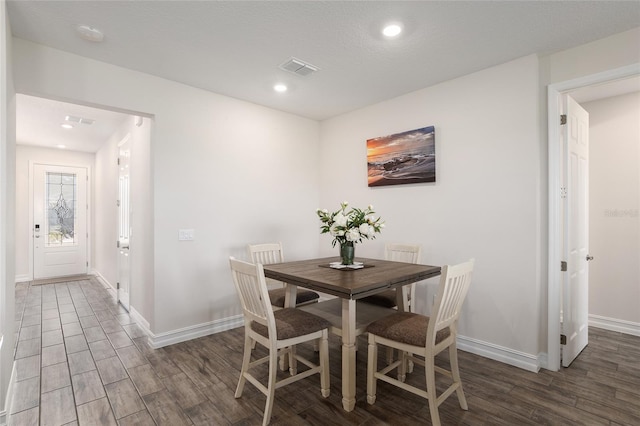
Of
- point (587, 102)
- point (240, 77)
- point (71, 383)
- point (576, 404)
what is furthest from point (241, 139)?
point (587, 102)

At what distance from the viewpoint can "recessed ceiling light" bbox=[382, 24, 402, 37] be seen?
2260 mm

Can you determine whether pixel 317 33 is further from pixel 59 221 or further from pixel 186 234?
pixel 59 221

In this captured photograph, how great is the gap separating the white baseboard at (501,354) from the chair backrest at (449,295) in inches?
44.5

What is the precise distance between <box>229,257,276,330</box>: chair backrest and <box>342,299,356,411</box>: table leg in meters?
0.49

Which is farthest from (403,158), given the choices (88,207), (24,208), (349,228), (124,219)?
(24,208)

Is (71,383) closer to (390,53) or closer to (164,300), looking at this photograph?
(164,300)

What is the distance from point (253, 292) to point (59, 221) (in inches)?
259

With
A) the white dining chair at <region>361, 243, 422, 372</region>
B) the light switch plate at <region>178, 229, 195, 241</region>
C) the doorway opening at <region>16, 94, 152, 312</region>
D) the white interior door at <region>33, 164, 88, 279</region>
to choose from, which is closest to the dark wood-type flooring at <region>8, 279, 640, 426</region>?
the white dining chair at <region>361, 243, 422, 372</region>

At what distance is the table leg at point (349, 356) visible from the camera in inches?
81.7

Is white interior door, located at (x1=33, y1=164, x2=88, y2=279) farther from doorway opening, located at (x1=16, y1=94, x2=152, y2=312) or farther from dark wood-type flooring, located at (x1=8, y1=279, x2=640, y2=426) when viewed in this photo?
dark wood-type flooring, located at (x1=8, y1=279, x2=640, y2=426)

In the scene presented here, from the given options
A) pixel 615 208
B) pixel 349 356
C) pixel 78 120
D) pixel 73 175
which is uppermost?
pixel 78 120

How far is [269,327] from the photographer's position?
198 centimetres

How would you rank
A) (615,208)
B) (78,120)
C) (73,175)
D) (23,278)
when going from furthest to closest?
(73,175) → (23,278) → (78,120) → (615,208)

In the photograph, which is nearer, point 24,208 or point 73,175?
point 24,208
